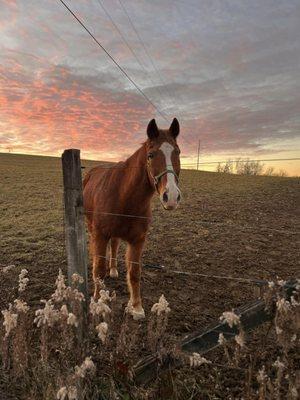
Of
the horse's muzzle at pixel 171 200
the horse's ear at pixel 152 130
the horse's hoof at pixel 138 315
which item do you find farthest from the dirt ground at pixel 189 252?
the horse's ear at pixel 152 130

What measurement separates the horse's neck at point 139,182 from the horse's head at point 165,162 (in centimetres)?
25

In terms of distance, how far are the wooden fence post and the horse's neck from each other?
1.46m

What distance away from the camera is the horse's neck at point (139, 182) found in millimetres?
4910

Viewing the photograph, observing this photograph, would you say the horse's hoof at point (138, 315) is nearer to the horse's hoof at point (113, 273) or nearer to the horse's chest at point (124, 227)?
the horse's chest at point (124, 227)

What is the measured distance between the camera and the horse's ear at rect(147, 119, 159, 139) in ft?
14.6

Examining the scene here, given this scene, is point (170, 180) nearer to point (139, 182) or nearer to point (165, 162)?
point (165, 162)

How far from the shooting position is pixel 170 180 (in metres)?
4.03

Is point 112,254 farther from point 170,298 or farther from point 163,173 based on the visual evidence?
point 163,173

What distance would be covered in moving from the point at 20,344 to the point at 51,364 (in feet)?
1.44

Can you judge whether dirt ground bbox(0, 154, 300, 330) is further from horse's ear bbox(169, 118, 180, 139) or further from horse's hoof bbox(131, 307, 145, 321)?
horse's ear bbox(169, 118, 180, 139)

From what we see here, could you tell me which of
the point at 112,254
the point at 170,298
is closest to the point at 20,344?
the point at 170,298

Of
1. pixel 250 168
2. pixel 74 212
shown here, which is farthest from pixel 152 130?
pixel 250 168

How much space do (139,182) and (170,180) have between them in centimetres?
101

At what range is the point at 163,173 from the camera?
4.16 metres
